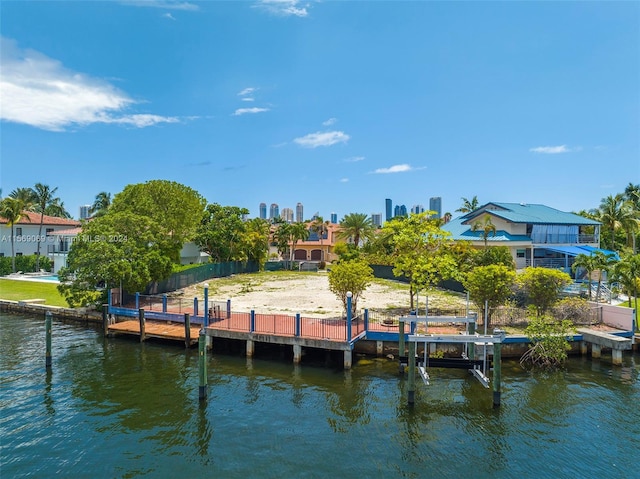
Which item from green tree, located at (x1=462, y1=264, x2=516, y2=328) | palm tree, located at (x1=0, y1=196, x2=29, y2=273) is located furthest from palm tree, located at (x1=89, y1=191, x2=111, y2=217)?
green tree, located at (x1=462, y1=264, x2=516, y2=328)

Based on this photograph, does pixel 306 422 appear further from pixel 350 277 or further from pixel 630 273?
pixel 630 273

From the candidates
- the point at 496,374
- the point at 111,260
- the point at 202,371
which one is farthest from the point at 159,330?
the point at 496,374

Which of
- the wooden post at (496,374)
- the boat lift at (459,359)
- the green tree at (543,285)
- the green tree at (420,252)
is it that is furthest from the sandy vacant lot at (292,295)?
the wooden post at (496,374)

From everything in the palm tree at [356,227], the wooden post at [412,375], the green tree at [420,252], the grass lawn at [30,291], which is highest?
the palm tree at [356,227]

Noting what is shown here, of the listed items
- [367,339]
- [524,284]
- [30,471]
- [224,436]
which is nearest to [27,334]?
[30,471]

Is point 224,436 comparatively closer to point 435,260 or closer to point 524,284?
point 435,260

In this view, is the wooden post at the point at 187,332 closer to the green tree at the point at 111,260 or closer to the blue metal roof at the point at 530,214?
the green tree at the point at 111,260
